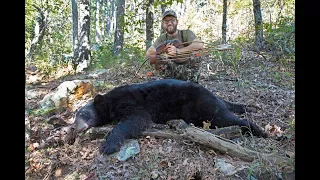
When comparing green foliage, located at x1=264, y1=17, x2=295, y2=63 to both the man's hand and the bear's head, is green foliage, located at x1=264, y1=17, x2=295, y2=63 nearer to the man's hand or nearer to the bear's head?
the man's hand

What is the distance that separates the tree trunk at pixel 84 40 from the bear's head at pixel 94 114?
488cm

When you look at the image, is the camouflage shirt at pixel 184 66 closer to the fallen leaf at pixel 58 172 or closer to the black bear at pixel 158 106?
the black bear at pixel 158 106

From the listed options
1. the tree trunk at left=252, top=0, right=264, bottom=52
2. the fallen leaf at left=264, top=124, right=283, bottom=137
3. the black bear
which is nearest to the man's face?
the black bear

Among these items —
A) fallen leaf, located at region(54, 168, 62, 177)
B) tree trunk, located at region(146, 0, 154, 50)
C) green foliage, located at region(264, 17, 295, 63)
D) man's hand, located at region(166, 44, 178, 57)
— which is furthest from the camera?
tree trunk, located at region(146, 0, 154, 50)

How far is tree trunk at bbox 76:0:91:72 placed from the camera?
8.49 metres

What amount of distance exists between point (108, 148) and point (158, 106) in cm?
114

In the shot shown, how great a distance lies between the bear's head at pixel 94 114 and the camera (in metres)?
3.53

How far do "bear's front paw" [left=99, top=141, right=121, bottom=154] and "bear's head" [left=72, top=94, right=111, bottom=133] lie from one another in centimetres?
61

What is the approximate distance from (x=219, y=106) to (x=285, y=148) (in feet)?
3.53

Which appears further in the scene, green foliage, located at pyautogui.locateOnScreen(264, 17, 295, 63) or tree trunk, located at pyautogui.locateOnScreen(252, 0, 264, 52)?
tree trunk, located at pyautogui.locateOnScreen(252, 0, 264, 52)

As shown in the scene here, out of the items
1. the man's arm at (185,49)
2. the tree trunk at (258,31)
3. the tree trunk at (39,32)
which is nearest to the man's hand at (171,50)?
the man's arm at (185,49)

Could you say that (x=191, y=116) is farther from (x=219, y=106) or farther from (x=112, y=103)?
(x=112, y=103)
